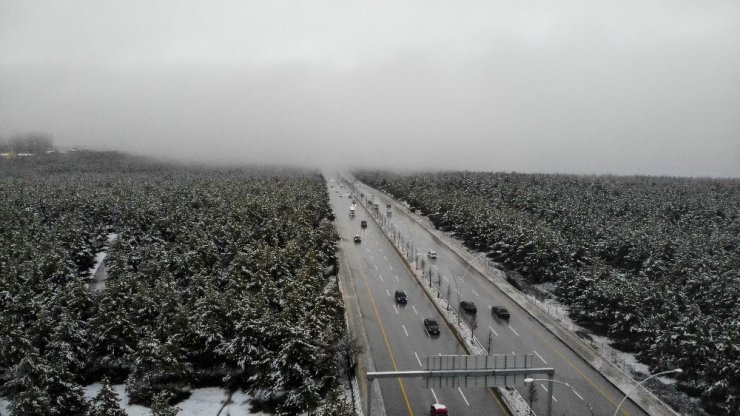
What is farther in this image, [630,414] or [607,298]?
[607,298]

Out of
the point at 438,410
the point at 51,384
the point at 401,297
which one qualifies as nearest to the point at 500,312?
the point at 401,297

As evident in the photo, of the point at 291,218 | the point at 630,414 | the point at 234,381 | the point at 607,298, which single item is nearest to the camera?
the point at 630,414

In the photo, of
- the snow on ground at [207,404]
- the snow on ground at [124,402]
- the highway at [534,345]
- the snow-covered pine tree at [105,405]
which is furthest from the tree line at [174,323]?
the highway at [534,345]

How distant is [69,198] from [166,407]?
107 meters

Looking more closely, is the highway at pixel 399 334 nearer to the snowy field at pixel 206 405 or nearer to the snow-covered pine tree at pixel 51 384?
the snowy field at pixel 206 405

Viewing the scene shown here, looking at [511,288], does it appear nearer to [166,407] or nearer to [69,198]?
[166,407]

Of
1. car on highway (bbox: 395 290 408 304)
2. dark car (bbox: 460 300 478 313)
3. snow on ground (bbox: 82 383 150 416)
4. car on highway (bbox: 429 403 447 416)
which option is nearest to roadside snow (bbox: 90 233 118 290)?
snow on ground (bbox: 82 383 150 416)

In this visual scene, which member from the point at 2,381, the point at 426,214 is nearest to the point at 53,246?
the point at 2,381

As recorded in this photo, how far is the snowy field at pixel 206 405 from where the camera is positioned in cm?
4459

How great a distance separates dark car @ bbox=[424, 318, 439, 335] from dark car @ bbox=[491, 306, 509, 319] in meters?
10.2

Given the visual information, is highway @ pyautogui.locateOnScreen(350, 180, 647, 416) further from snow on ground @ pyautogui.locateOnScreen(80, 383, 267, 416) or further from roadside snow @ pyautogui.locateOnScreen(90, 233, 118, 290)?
roadside snow @ pyautogui.locateOnScreen(90, 233, 118, 290)

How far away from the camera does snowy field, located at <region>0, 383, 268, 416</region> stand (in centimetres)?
4459

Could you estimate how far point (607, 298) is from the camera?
59.5m

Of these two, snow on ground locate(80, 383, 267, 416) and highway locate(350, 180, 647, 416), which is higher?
highway locate(350, 180, 647, 416)
